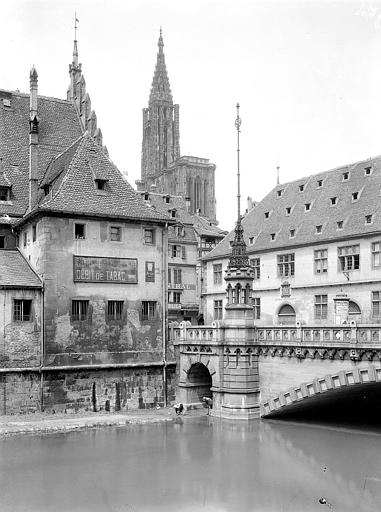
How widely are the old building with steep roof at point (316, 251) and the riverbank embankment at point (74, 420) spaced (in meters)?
13.5

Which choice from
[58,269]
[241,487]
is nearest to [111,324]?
[58,269]

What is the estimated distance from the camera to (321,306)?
5234 cm

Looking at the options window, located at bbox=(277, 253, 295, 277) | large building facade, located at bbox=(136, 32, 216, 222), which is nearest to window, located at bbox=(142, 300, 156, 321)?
window, located at bbox=(277, 253, 295, 277)

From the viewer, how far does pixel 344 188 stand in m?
55.4

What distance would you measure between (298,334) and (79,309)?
13.1 meters

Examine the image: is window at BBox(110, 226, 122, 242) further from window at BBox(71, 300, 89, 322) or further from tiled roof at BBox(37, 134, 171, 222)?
window at BBox(71, 300, 89, 322)

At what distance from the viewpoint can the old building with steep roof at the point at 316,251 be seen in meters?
49.0

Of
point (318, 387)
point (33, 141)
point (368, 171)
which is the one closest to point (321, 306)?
point (368, 171)

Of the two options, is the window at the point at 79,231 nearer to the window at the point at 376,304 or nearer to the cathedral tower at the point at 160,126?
the window at the point at 376,304

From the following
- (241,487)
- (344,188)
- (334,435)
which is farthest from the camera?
(344,188)

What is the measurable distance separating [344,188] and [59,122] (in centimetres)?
2320

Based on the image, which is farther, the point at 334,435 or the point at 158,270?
the point at 158,270

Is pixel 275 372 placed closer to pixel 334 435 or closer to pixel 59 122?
pixel 334 435

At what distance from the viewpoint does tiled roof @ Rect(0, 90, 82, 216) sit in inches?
1763
